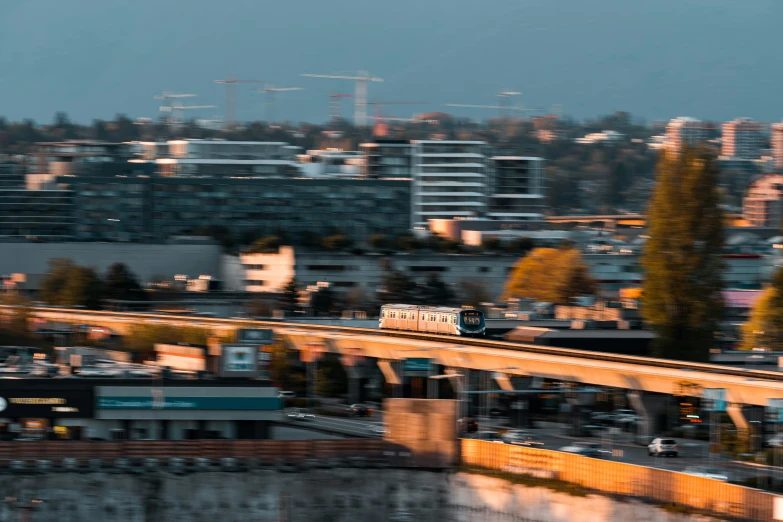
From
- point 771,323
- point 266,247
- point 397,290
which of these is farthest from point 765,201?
point 771,323

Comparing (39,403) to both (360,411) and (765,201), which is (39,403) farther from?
(765,201)

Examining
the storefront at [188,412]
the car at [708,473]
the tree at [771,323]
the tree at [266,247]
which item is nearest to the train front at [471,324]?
the tree at [771,323]

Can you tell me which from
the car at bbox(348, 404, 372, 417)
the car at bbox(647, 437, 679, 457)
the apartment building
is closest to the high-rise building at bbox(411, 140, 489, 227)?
the apartment building

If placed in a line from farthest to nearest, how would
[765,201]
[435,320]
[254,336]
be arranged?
1. [765,201]
2. [435,320]
3. [254,336]

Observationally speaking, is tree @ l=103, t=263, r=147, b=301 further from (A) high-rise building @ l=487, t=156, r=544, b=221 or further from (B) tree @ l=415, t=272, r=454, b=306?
(A) high-rise building @ l=487, t=156, r=544, b=221

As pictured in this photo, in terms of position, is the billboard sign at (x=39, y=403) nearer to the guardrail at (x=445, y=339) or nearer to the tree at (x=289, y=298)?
the guardrail at (x=445, y=339)

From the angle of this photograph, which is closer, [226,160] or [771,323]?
[771,323]

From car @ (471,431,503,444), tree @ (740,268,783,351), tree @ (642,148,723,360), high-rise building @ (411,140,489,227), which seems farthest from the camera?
high-rise building @ (411,140,489,227)

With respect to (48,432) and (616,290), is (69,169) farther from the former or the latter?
(48,432)
